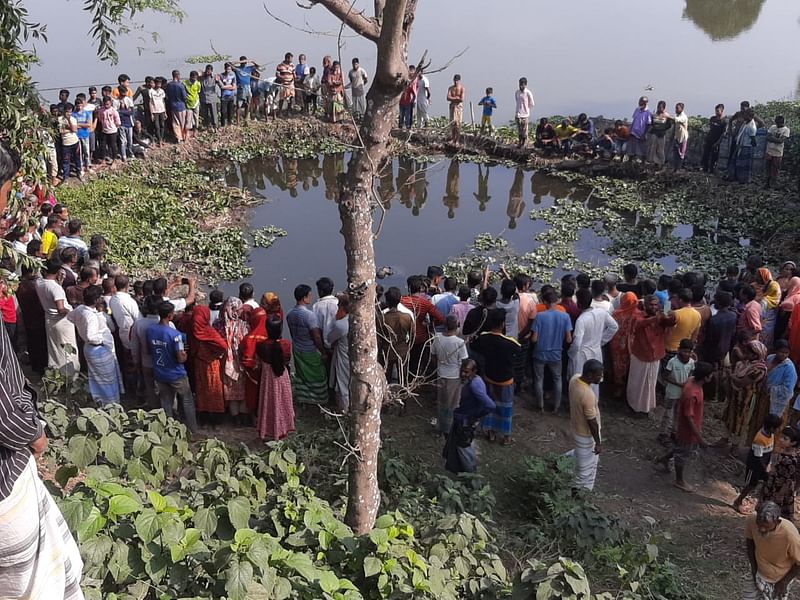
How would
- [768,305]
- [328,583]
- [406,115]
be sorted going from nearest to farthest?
1. [328,583]
2. [768,305]
3. [406,115]

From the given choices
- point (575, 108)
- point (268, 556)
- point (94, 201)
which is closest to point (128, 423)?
point (268, 556)

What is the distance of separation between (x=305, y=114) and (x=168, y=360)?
1281cm

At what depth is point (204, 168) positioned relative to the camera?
52.9 ft

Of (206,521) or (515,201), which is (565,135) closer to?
(515,201)

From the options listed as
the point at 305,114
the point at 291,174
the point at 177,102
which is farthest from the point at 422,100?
the point at 177,102

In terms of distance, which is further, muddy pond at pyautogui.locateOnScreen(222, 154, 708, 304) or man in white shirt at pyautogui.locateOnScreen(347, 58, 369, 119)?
man in white shirt at pyautogui.locateOnScreen(347, 58, 369, 119)

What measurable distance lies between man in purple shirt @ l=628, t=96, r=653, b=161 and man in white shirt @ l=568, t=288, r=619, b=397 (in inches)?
345

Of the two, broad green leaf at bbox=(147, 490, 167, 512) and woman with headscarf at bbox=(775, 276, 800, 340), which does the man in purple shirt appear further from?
broad green leaf at bbox=(147, 490, 167, 512)

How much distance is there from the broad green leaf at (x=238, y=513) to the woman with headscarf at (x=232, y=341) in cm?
335

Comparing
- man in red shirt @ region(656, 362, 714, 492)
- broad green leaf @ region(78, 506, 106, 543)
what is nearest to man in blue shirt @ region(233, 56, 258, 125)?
man in red shirt @ region(656, 362, 714, 492)

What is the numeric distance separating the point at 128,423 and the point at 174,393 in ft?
5.74

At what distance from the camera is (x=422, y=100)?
17.5 metres

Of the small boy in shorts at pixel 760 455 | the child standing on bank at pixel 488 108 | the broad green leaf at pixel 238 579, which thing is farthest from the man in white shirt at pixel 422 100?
the broad green leaf at pixel 238 579

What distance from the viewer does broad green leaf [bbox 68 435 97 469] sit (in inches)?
178
